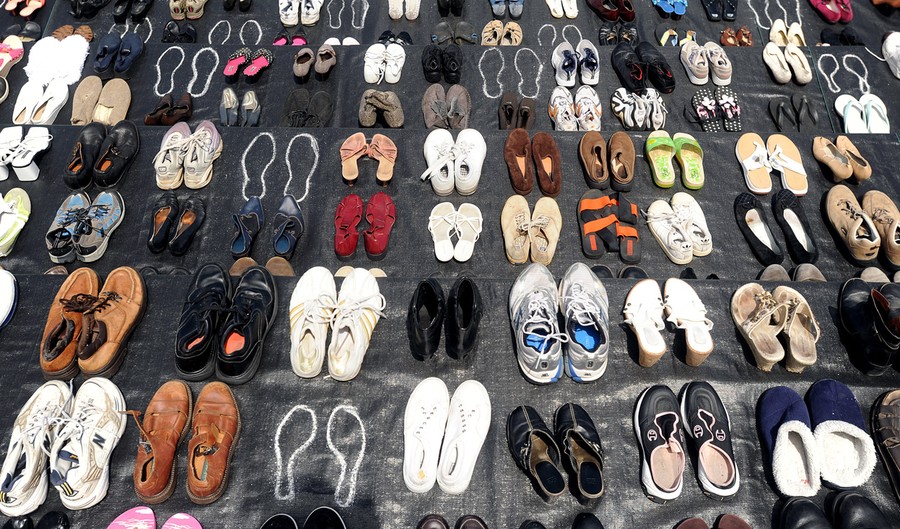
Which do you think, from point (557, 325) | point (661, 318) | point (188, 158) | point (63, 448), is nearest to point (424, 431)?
point (557, 325)

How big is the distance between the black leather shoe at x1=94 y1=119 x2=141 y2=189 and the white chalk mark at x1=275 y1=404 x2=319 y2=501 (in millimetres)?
1953

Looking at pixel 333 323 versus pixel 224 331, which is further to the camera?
pixel 333 323

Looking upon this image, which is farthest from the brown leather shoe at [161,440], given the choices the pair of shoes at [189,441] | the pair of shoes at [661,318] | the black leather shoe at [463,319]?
the pair of shoes at [661,318]

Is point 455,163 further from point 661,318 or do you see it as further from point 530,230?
point 661,318

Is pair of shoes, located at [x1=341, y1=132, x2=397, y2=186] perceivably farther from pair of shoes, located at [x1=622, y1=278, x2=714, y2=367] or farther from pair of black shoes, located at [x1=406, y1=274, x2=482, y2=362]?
pair of shoes, located at [x1=622, y1=278, x2=714, y2=367]

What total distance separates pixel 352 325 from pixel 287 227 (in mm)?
884

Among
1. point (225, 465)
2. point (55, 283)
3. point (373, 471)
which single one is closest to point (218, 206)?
point (55, 283)

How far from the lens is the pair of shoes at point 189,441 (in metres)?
1.98

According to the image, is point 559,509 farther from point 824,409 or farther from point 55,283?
point 55,283

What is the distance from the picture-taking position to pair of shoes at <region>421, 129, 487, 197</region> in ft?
9.95

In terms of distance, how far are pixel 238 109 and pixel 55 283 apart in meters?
1.71

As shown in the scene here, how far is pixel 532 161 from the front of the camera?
3184 mm

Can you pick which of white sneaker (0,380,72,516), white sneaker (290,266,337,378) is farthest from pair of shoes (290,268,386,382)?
white sneaker (0,380,72,516)

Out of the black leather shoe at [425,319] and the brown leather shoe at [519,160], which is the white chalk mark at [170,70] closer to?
the brown leather shoe at [519,160]
